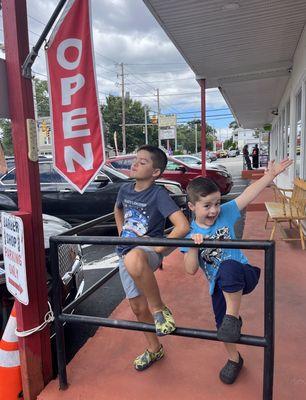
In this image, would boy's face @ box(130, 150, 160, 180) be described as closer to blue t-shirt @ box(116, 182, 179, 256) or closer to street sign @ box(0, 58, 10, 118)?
blue t-shirt @ box(116, 182, 179, 256)

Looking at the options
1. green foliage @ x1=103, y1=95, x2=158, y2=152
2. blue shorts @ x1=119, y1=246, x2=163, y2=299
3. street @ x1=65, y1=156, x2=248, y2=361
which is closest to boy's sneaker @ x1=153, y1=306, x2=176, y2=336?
blue shorts @ x1=119, y1=246, x2=163, y2=299

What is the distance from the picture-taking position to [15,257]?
2.34 metres

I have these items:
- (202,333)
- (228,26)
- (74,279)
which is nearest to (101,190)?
(228,26)

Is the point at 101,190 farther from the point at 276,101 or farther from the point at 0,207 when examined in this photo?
the point at 276,101

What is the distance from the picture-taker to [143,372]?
2.55m

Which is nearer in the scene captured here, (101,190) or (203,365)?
(203,365)

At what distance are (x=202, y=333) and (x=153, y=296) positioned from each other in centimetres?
40

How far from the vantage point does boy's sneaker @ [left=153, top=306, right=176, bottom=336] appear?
2.19m

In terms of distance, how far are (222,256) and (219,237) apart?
0.11 meters

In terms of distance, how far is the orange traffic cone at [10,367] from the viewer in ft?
7.89

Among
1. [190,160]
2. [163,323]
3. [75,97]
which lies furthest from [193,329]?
[190,160]

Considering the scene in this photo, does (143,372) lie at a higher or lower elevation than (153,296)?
lower

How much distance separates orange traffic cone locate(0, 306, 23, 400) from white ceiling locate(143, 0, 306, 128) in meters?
4.20

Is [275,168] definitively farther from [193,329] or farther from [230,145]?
[230,145]
